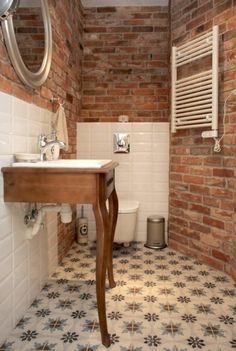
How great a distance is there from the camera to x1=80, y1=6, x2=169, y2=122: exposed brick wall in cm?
297

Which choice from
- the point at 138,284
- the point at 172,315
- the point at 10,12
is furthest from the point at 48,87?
the point at 172,315

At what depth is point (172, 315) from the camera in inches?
63.8

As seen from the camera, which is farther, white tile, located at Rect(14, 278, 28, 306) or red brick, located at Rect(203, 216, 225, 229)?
red brick, located at Rect(203, 216, 225, 229)

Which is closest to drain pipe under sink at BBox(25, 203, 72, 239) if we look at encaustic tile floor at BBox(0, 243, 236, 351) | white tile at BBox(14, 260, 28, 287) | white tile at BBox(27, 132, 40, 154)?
white tile at BBox(14, 260, 28, 287)

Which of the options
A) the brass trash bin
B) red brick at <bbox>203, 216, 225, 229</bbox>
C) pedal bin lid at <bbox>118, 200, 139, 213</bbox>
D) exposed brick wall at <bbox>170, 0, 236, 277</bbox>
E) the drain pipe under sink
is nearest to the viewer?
the drain pipe under sink

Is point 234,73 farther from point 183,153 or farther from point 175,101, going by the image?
point 183,153

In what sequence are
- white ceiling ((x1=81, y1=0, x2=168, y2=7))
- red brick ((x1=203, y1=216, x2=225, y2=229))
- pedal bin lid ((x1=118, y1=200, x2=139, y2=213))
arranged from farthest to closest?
white ceiling ((x1=81, y1=0, x2=168, y2=7))
pedal bin lid ((x1=118, y1=200, x2=139, y2=213))
red brick ((x1=203, y1=216, x2=225, y2=229))

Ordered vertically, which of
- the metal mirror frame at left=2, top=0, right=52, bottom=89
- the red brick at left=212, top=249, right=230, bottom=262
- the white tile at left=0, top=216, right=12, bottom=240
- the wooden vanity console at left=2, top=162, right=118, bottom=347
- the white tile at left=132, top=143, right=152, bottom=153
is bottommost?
the red brick at left=212, top=249, right=230, bottom=262

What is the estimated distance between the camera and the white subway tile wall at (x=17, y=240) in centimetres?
139

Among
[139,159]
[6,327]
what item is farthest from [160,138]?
[6,327]

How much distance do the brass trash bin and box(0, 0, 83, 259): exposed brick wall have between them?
0.78 m

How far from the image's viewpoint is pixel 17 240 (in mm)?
1551

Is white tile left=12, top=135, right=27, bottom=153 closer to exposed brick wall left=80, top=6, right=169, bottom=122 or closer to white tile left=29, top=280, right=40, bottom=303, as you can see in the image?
white tile left=29, top=280, right=40, bottom=303

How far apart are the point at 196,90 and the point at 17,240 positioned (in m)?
1.78
